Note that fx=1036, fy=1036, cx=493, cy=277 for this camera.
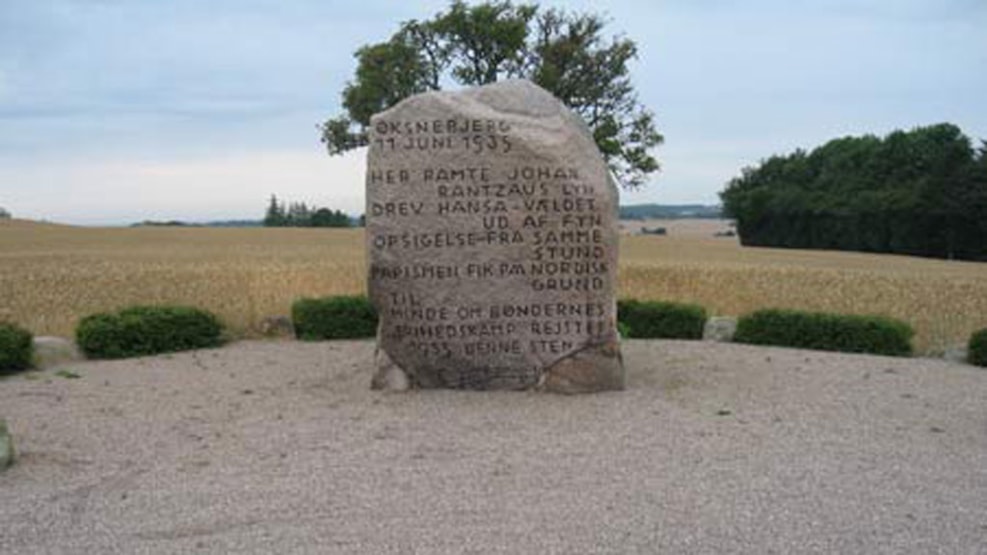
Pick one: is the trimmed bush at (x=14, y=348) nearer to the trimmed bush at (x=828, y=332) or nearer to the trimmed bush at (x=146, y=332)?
the trimmed bush at (x=146, y=332)

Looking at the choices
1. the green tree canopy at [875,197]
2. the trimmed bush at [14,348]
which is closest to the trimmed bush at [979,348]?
the trimmed bush at [14,348]

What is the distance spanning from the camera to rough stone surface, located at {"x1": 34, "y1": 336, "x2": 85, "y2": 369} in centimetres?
A: 1327

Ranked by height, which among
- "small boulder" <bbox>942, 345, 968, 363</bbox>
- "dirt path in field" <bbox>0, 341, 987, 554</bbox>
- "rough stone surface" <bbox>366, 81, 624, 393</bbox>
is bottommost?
"dirt path in field" <bbox>0, 341, 987, 554</bbox>

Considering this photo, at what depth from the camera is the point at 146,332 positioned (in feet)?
46.4

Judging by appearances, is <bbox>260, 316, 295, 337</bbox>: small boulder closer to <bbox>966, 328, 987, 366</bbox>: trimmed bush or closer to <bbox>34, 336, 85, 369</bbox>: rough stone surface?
<bbox>34, 336, 85, 369</bbox>: rough stone surface

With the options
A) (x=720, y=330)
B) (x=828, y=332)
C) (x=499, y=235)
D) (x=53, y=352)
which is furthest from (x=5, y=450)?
(x=828, y=332)

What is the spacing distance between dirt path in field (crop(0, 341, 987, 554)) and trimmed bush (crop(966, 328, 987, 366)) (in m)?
1.27

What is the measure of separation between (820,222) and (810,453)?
6076 cm

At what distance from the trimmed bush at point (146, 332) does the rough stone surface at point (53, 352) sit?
136 mm

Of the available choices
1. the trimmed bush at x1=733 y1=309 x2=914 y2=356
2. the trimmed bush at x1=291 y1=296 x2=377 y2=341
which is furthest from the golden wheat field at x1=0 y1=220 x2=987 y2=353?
the trimmed bush at x1=291 y1=296 x2=377 y2=341

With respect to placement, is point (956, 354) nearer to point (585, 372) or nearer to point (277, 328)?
point (585, 372)

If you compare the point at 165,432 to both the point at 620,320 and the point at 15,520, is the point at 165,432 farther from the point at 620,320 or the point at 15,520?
the point at 620,320

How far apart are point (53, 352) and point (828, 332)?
10.4 m

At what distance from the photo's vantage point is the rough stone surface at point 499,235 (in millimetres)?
10477
